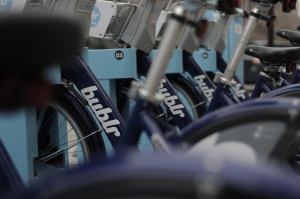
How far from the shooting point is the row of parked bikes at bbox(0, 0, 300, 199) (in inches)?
50.7

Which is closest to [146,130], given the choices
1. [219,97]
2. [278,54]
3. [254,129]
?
[254,129]

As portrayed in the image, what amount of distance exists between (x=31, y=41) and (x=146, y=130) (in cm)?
75

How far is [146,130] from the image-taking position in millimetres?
2043

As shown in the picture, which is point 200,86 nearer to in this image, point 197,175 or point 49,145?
point 49,145

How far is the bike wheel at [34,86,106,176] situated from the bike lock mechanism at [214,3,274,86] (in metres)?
0.75

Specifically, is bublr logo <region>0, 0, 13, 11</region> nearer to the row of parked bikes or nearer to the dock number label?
the row of parked bikes

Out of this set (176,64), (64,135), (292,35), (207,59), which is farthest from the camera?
(207,59)

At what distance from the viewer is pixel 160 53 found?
2.03 m

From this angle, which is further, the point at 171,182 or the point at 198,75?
the point at 198,75

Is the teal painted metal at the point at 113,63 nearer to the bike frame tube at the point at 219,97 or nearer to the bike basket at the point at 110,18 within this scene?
the bike basket at the point at 110,18

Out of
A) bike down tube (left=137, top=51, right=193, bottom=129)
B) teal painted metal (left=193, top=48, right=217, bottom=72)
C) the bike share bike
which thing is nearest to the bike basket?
bike down tube (left=137, top=51, right=193, bottom=129)

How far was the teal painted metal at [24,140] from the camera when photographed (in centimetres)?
367

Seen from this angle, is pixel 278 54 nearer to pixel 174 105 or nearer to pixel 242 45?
pixel 242 45

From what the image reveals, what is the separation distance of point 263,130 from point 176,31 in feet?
1.13
